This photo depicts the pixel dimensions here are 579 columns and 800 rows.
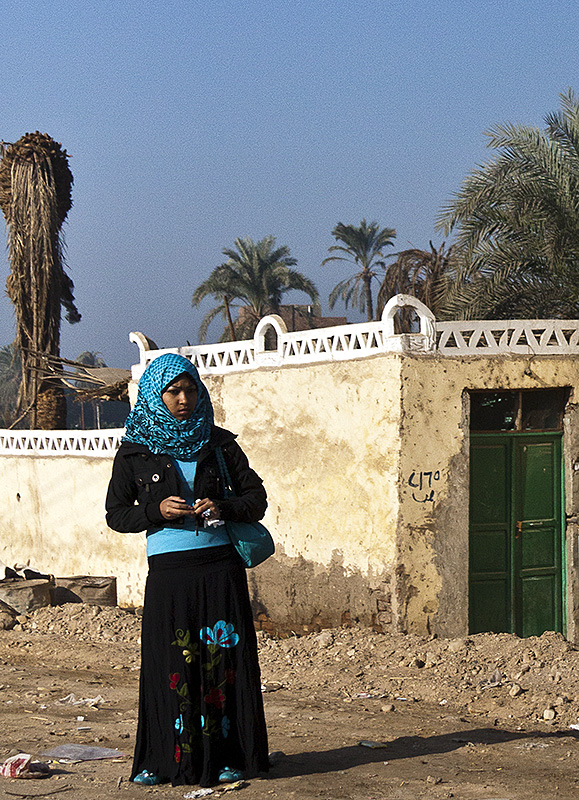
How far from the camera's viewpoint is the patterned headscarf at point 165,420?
3.82 m

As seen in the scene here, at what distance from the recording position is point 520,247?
11.1 metres

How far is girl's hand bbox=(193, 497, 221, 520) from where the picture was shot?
3742 mm

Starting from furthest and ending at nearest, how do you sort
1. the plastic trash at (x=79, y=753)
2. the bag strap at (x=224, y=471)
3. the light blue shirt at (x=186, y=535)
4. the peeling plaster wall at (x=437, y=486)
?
the peeling plaster wall at (x=437, y=486) → the plastic trash at (x=79, y=753) → the bag strap at (x=224, y=471) → the light blue shirt at (x=186, y=535)

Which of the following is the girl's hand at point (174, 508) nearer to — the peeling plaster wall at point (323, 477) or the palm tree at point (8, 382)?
the peeling plaster wall at point (323, 477)

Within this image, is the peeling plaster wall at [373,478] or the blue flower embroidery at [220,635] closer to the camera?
the blue flower embroidery at [220,635]

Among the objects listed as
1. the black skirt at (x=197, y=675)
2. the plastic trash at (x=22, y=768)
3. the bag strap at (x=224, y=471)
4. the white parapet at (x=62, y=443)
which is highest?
the white parapet at (x=62, y=443)

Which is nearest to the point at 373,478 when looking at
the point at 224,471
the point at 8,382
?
the point at 224,471

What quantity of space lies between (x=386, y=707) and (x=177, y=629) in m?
2.75

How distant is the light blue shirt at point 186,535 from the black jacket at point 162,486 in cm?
3

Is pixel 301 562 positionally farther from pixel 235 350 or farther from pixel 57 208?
pixel 57 208

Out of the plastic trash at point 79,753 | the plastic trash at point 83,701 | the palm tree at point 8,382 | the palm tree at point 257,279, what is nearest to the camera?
the plastic trash at point 79,753

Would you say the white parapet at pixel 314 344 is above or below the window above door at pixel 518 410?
above

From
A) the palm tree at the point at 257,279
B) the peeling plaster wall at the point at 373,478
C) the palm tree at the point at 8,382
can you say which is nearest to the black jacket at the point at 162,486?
the peeling plaster wall at the point at 373,478

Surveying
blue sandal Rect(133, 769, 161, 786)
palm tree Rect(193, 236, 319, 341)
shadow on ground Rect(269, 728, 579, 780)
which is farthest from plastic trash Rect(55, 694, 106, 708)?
palm tree Rect(193, 236, 319, 341)
